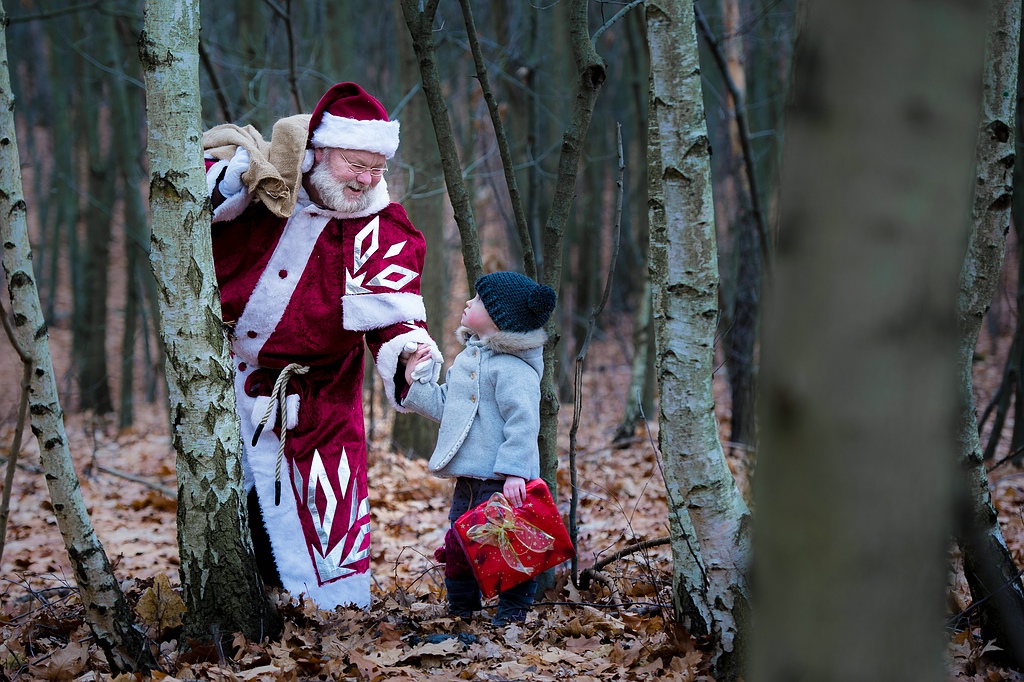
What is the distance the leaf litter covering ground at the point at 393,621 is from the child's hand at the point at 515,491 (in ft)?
1.30

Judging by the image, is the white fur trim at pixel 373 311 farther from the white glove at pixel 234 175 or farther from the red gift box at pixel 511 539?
the red gift box at pixel 511 539

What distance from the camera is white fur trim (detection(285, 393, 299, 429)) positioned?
339 centimetres

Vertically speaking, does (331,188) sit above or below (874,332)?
above

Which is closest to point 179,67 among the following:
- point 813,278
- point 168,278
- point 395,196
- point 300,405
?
point 168,278

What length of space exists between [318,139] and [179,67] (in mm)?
1018

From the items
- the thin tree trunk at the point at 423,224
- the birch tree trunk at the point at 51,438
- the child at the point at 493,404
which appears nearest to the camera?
the birch tree trunk at the point at 51,438

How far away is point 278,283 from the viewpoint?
346 cm

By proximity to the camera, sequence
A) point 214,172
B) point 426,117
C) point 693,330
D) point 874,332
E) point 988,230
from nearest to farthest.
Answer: point 874,332, point 693,330, point 988,230, point 214,172, point 426,117

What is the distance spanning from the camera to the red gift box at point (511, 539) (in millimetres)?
3092

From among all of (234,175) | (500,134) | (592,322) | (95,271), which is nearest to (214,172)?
(234,175)

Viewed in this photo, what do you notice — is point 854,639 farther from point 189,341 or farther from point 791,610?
point 189,341

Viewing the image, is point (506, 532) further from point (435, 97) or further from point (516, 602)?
point (435, 97)

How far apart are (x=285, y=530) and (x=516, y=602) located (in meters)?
1.02

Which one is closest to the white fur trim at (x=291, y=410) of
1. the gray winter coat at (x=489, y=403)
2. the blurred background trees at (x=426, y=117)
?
the gray winter coat at (x=489, y=403)
